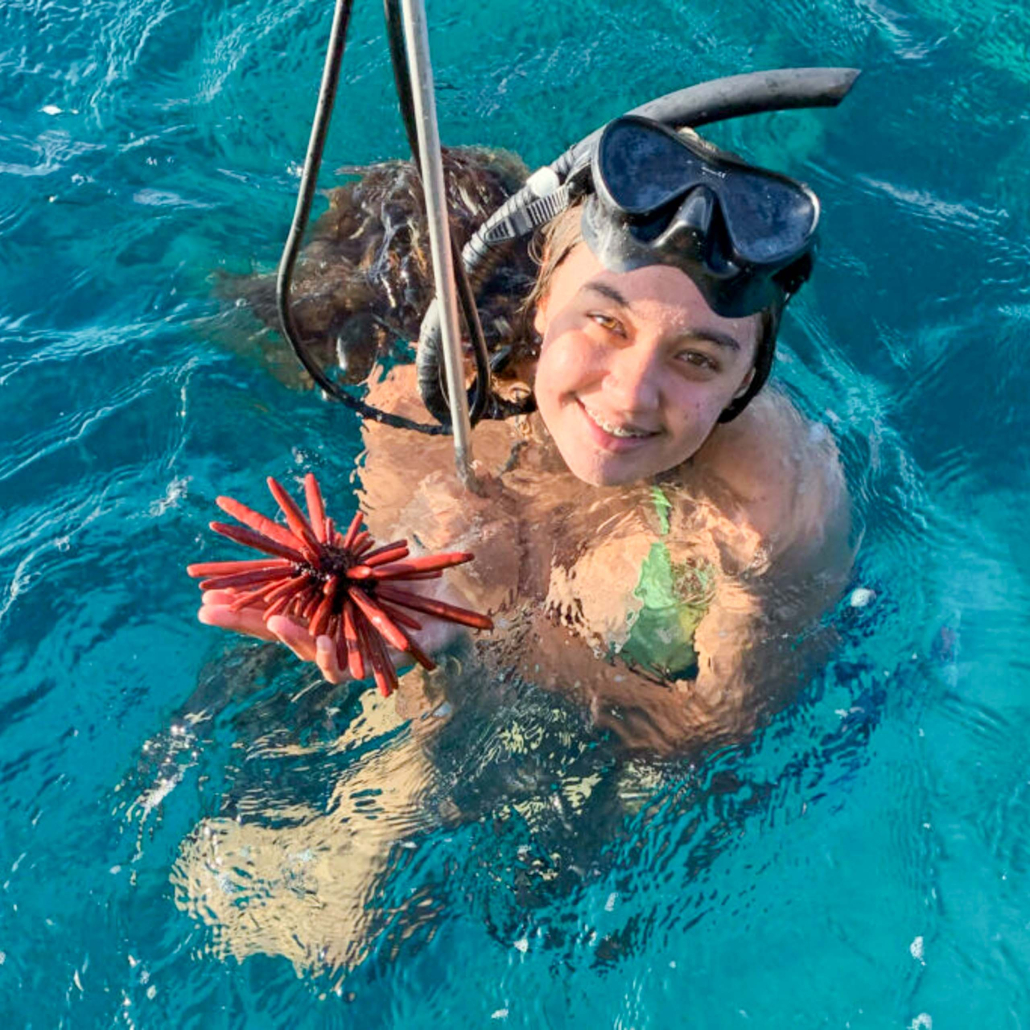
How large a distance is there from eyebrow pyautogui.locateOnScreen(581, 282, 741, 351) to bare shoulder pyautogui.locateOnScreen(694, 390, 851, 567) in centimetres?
53

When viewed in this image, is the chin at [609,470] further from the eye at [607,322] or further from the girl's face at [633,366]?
the eye at [607,322]

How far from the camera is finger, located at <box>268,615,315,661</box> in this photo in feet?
8.35

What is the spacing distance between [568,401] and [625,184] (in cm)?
58

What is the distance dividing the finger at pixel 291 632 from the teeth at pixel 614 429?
0.98m

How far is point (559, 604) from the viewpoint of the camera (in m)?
3.82

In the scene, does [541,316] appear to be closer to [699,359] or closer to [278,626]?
[699,359]

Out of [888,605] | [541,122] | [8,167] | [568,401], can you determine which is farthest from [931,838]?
[8,167]

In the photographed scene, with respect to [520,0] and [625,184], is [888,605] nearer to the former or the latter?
[625,184]

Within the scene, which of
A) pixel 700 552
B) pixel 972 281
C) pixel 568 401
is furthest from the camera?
pixel 972 281

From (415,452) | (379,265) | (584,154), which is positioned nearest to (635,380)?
(584,154)

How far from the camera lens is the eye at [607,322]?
120 inches

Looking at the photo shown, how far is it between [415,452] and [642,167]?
4.46 feet

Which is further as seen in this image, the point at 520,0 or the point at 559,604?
the point at 520,0

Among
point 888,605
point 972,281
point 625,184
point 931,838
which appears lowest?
point 931,838
